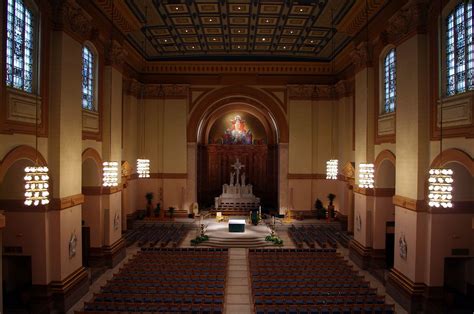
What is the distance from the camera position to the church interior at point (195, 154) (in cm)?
1209

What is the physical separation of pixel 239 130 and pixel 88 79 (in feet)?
66.5

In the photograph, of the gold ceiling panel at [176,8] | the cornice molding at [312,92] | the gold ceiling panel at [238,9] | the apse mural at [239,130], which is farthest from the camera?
the apse mural at [239,130]

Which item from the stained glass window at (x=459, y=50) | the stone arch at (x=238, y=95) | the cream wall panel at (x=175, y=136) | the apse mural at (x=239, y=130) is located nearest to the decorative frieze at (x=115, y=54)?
the cream wall panel at (x=175, y=136)

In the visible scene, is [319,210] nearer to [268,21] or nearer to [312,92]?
[312,92]

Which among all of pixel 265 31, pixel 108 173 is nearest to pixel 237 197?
pixel 265 31

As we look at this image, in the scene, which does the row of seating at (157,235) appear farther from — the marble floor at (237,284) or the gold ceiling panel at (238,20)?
the gold ceiling panel at (238,20)

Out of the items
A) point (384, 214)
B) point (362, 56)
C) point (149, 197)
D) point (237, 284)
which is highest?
point (362, 56)

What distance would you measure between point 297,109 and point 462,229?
18.2 metres

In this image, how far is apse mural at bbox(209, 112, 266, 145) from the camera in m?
35.9

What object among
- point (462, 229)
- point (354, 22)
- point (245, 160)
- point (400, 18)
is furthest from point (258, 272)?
point (245, 160)

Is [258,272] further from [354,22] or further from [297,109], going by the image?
[297,109]

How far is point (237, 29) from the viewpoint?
22.9m

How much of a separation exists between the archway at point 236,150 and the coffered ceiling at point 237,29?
6309 mm

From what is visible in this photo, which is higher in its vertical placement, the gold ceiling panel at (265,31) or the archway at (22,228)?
the gold ceiling panel at (265,31)
